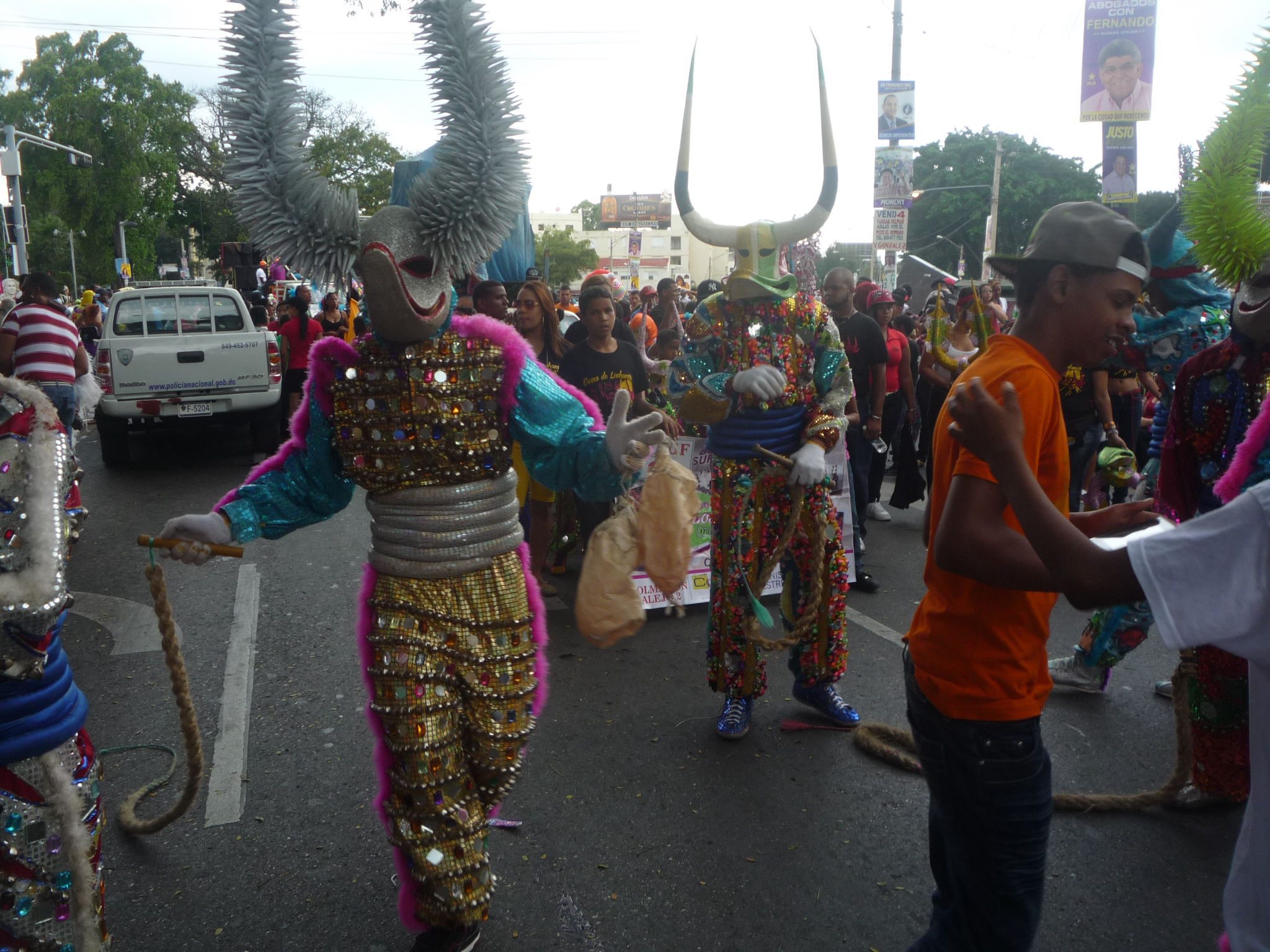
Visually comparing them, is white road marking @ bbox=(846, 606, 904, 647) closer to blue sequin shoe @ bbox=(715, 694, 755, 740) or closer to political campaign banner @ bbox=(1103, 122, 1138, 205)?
blue sequin shoe @ bbox=(715, 694, 755, 740)

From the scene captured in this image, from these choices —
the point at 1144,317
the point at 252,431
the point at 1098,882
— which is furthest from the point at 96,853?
the point at 252,431

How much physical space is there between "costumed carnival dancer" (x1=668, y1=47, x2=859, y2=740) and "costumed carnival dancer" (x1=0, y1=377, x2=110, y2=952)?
2.45 meters

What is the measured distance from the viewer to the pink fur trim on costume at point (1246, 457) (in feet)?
8.18

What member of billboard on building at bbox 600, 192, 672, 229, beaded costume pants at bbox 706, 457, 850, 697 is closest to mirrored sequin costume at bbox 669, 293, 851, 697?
beaded costume pants at bbox 706, 457, 850, 697

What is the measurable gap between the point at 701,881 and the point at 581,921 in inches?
16.1

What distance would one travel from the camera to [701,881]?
287cm

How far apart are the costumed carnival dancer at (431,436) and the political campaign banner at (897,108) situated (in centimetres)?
1863

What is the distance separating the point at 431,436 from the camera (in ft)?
8.07

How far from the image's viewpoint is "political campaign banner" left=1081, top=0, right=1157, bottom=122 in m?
14.3

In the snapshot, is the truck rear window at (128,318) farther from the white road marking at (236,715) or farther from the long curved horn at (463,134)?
the long curved horn at (463,134)

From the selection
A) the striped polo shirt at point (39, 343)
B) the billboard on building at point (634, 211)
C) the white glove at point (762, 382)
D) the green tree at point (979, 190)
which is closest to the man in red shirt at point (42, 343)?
the striped polo shirt at point (39, 343)

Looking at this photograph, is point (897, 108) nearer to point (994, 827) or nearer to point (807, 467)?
point (807, 467)

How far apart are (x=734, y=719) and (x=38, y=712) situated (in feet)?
8.64

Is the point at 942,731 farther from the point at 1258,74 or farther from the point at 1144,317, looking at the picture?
the point at 1144,317
